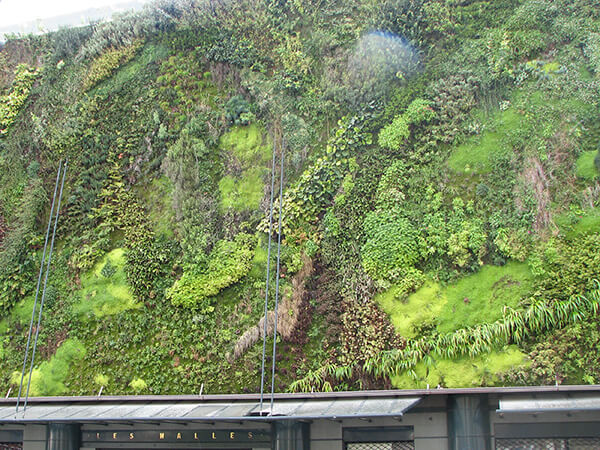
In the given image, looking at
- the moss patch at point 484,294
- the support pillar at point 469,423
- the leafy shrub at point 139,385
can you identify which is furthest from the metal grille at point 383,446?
the leafy shrub at point 139,385

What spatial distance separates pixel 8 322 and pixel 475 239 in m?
13.1

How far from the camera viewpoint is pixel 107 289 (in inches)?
620

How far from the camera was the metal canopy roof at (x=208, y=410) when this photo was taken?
11117mm

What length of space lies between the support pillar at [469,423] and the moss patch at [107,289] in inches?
343

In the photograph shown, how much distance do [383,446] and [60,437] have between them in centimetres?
800

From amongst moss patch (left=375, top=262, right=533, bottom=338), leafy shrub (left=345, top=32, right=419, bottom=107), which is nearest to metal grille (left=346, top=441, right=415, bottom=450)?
moss patch (left=375, top=262, right=533, bottom=338)

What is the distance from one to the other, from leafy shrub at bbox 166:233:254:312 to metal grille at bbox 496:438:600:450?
7.44 meters

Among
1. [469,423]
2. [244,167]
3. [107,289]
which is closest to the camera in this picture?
[469,423]

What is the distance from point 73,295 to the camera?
1595 centimetres

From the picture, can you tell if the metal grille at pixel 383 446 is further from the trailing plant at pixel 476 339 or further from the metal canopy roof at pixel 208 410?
the trailing plant at pixel 476 339

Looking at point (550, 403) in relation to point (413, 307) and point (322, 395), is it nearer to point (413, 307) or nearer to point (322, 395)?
point (413, 307)

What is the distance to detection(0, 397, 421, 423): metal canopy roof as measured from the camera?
1112cm

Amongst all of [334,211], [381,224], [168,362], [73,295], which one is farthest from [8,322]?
[381,224]

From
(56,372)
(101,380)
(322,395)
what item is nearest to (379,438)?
(322,395)
